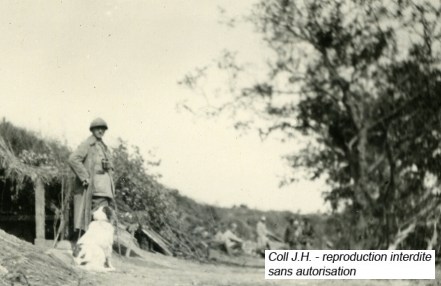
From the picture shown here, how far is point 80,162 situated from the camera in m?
8.09

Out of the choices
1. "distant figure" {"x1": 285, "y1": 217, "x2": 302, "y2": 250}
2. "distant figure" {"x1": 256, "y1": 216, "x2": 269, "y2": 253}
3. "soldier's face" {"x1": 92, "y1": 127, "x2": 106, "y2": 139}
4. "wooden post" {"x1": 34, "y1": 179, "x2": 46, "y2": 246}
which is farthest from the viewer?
"distant figure" {"x1": 256, "y1": 216, "x2": 269, "y2": 253}

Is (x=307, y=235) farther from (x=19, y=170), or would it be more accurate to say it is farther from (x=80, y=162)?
(x=80, y=162)

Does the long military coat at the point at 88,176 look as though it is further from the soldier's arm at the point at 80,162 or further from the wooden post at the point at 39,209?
the wooden post at the point at 39,209

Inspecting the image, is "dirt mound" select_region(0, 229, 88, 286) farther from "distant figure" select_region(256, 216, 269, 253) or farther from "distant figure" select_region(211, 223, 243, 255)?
"distant figure" select_region(256, 216, 269, 253)

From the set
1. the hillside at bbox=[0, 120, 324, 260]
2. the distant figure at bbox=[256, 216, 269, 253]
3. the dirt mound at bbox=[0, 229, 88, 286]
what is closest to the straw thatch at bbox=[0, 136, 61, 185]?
the hillside at bbox=[0, 120, 324, 260]

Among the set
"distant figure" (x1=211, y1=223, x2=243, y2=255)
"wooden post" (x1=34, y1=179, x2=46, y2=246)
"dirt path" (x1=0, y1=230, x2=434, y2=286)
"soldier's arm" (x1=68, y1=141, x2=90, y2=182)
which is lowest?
"dirt path" (x1=0, y1=230, x2=434, y2=286)

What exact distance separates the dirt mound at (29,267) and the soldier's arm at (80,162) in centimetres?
133

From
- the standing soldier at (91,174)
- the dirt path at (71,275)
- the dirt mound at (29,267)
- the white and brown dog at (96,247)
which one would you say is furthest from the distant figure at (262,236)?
the dirt mound at (29,267)

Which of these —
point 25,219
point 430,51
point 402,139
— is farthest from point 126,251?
point 430,51

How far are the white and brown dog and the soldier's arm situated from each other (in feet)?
1.81

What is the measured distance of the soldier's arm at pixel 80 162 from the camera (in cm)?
800

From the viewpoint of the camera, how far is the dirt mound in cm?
585

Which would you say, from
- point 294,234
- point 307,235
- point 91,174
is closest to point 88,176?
point 91,174

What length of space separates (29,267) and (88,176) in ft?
6.87
